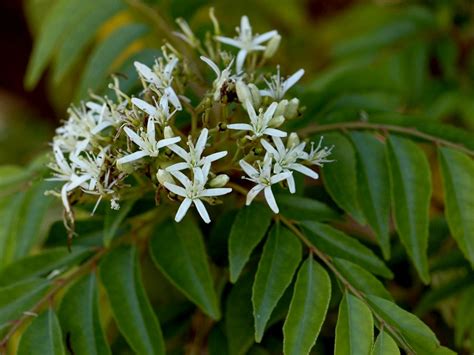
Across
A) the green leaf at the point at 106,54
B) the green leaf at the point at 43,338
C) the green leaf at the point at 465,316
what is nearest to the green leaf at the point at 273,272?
the green leaf at the point at 43,338

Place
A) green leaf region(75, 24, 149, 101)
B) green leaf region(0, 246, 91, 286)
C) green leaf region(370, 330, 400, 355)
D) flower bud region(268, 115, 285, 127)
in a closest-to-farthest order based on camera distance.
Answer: green leaf region(370, 330, 400, 355) < flower bud region(268, 115, 285, 127) < green leaf region(0, 246, 91, 286) < green leaf region(75, 24, 149, 101)

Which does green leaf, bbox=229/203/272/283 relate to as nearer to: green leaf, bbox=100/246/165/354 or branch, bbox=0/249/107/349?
green leaf, bbox=100/246/165/354

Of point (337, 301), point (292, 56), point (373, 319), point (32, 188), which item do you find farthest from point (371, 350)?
point (292, 56)

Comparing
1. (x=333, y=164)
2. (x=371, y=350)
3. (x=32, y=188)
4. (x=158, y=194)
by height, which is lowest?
(x=371, y=350)

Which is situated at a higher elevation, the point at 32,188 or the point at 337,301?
the point at 32,188

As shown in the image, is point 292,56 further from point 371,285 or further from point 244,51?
point 371,285

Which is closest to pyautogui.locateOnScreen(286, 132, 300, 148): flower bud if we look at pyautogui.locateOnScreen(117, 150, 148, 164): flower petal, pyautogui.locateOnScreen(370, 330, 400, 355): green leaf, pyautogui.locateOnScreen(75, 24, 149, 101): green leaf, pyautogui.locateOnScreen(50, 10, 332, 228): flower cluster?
pyautogui.locateOnScreen(50, 10, 332, 228): flower cluster

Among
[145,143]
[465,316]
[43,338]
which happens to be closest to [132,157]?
[145,143]
